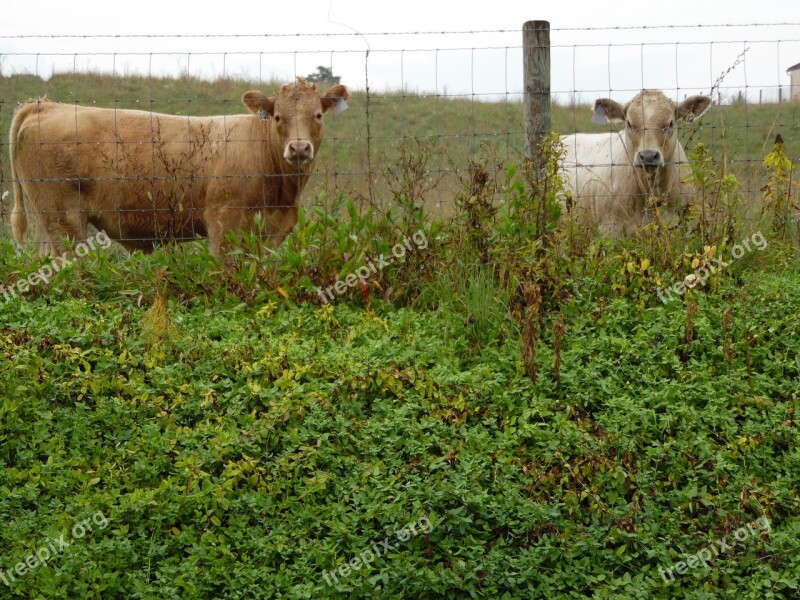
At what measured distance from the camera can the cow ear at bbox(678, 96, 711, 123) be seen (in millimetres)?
9070

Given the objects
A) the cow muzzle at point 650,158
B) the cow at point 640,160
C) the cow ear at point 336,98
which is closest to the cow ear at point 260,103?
the cow ear at point 336,98

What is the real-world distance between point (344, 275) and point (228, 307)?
0.90 metres

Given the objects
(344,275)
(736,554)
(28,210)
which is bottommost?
(736,554)

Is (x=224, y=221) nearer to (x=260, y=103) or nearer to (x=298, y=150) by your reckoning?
(x=298, y=150)

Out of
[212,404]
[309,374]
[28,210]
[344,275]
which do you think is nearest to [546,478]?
[309,374]

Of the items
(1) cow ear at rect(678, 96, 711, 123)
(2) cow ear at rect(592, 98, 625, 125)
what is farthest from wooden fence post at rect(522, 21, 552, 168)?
(1) cow ear at rect(678, 96, 711, 123)

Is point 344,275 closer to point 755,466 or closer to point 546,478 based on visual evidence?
point 546,478

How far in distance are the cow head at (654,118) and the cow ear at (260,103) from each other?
10.7 ft

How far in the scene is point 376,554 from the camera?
470cm

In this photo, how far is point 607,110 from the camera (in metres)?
9.38

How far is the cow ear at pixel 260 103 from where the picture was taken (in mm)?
9266

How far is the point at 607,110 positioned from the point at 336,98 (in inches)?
108

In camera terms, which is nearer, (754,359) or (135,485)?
(135,485)

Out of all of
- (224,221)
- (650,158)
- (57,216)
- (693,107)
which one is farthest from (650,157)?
(57,216)
